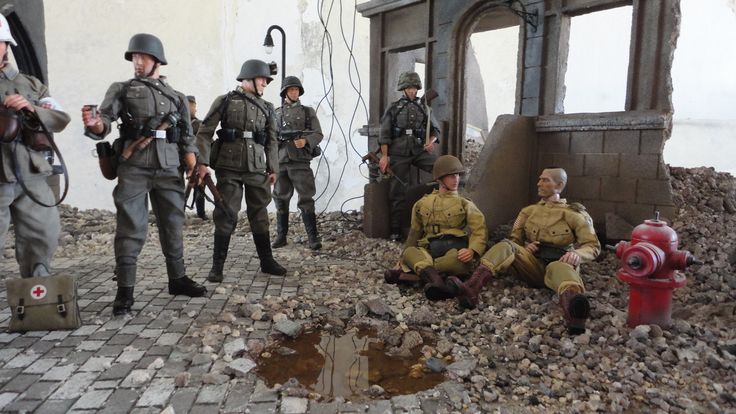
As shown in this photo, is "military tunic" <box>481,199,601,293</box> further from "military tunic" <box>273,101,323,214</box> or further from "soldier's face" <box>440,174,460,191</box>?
"military tunic" <box>273,101,323,214</box>

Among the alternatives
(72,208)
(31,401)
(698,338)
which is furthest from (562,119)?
(72,208)

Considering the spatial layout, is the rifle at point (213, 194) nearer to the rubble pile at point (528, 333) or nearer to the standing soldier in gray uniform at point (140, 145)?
the standing soldier in gray uniform at point (140, 145)

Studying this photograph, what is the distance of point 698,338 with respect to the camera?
319 cm

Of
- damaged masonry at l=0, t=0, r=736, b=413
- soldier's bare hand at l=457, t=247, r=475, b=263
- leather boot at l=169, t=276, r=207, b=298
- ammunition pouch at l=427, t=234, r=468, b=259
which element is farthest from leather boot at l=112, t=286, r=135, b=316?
soldier's bare hand at l=457, t=247, r=475, b=263

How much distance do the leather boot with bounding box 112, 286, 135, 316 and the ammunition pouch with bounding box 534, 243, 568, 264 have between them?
11.0 feet

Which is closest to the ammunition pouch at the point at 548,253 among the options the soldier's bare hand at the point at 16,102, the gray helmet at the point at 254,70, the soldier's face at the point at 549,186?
the soldier's face at the point at 549,186

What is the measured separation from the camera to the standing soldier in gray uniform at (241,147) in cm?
468

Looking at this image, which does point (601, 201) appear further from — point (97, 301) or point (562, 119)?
point (97, 301)

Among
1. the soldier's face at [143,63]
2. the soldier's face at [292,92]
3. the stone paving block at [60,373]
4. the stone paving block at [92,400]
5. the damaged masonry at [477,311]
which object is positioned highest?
the soldier's face at [292,92]

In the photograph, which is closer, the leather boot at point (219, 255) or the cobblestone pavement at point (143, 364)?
the cobblestone pavement at point (143, 364)

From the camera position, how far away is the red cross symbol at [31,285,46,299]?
11.0 ft

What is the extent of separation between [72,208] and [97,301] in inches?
266

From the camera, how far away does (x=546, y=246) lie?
4176 mm

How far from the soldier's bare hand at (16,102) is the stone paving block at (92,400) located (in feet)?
6.30
